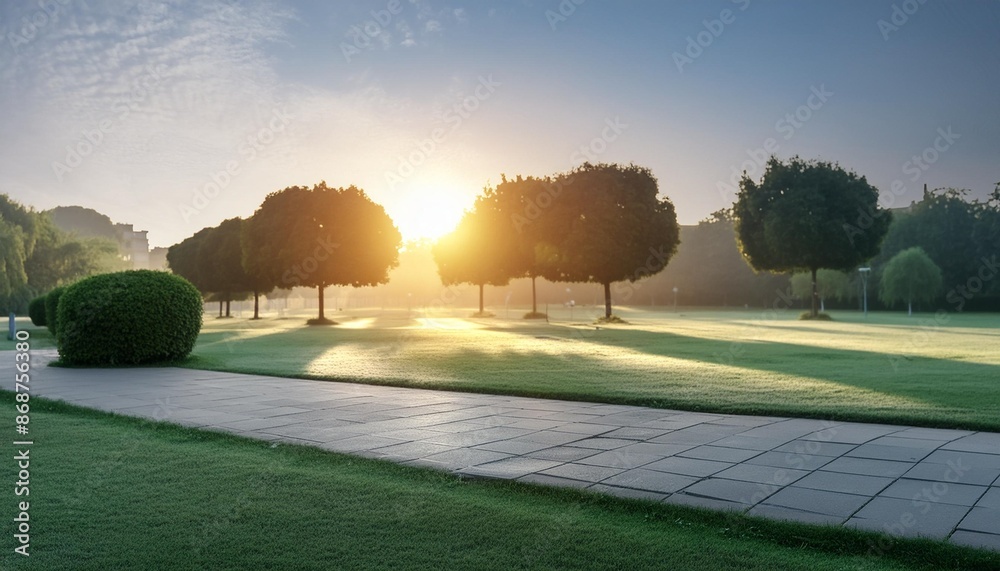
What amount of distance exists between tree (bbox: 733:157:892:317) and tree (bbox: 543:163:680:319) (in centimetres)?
995

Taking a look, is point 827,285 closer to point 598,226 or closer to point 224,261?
point 598,226

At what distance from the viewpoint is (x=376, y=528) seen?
13.3 ft

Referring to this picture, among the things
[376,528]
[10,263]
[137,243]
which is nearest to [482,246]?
[10,263]

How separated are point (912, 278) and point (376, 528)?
65.0 meters

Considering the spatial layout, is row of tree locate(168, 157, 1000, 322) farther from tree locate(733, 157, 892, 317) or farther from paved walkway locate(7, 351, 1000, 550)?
paved walkway locate(7, 351, 1000, 550)

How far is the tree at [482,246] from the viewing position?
46406 mm

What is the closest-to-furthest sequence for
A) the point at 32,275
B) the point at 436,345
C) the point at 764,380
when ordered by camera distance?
1. the point at 764,380
2. the point at 436,345
3. the point at 32,275

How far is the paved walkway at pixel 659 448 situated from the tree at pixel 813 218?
38.6m

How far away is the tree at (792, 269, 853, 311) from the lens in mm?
67625

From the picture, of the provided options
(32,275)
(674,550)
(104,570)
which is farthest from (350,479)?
(32,275)

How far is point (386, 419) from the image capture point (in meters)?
7.84

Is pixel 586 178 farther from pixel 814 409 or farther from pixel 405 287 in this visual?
pixel 405 287

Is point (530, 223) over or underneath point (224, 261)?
over

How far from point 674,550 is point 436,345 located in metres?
16.7
